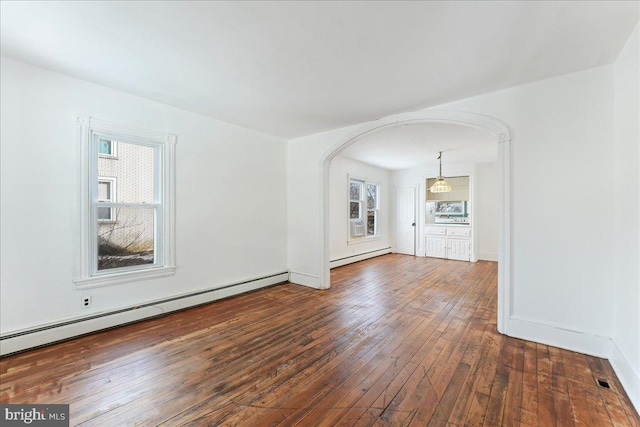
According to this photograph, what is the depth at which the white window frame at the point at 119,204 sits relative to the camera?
9.32 ft

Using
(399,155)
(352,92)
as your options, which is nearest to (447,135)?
(399,155)

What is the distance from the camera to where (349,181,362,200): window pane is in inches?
285

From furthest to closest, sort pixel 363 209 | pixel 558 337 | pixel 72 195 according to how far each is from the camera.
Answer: pixel 363 209, pixel 72 195, pixel 558 337

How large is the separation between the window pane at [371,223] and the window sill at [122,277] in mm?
5490

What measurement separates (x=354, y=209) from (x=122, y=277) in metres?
5.42

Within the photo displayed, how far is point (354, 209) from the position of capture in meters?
7.38

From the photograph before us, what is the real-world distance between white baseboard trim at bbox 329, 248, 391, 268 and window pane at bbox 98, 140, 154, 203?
159 inches

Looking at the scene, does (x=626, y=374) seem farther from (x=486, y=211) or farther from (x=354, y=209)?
(x=486, y=211)

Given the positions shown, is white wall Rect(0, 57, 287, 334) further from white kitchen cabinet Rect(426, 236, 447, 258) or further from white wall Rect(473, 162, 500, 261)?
white wall Rect(473, 162, 500, 261)

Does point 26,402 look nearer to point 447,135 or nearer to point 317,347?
point 317,347

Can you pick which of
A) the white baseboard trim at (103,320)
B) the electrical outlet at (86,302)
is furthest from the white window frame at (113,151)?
the white baseboard trim at (103,320)

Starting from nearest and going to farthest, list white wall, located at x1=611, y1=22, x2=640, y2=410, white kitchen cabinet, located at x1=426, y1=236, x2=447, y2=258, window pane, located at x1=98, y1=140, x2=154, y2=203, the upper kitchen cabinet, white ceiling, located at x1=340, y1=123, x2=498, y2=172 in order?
1. white wall, located at x1=611, y1=22, x2=640, y2=410
2. window pane, located at x1=98, y1=140, x2=154, y2=203
3. white ceiling, located at x1=340, y1=123, x2=498, y2=172
4. the upper kitchen cabinet
5. white kitchen cabinet, located at x1=426, y1=236, x2=447, y2=258

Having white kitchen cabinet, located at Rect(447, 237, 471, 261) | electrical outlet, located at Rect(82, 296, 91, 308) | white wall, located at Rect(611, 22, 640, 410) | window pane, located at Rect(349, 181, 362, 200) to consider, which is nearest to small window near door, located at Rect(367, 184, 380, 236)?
window pane, located at Rect(349, 181, 362, 200)

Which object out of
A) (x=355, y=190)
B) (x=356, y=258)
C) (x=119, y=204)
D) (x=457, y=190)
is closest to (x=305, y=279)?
(x=356, y=258)
